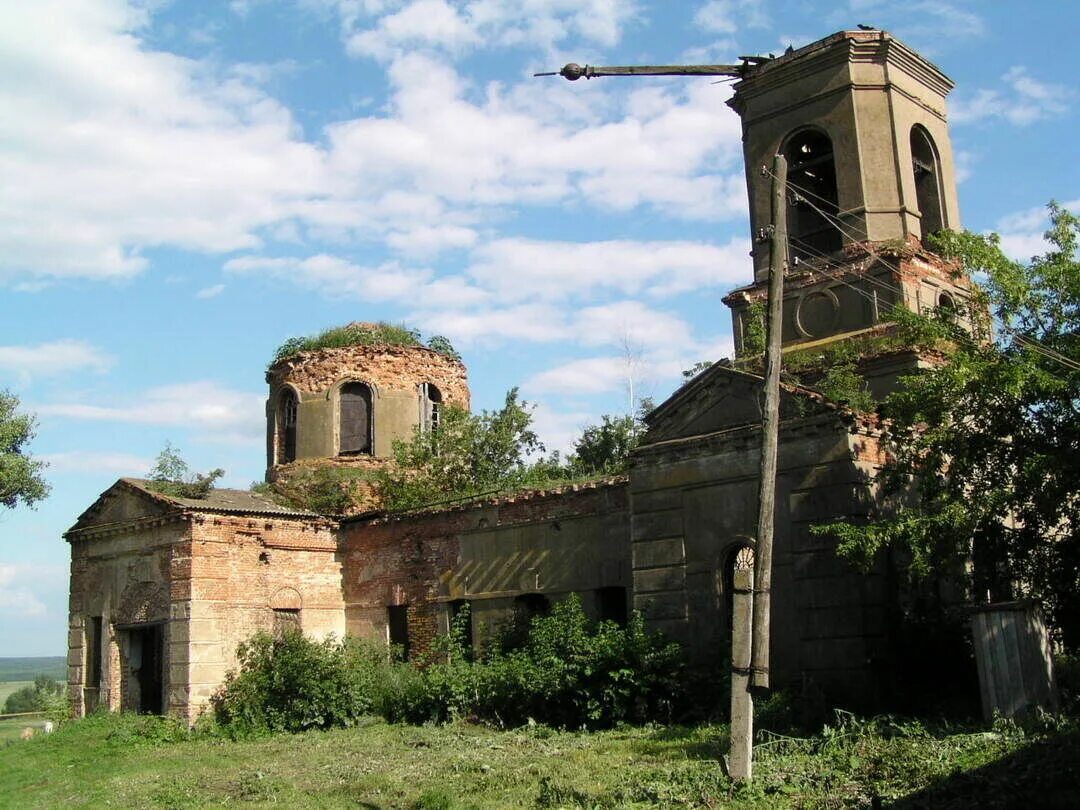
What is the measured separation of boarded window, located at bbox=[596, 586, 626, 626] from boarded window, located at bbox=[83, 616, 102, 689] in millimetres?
11369

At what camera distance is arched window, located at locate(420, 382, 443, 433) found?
92.7 ft

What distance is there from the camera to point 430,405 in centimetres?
2866

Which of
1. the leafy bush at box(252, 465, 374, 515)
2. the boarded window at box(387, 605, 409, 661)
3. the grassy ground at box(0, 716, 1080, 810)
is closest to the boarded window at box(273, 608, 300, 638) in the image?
the boarded window at box(387, 605, 409, 661)

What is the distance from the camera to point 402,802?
12.0 meters

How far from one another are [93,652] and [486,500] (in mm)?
9641

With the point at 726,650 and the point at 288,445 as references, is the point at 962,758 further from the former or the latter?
the point at 288,445

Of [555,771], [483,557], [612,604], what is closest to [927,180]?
[612,604]

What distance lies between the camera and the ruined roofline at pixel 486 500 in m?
18.9

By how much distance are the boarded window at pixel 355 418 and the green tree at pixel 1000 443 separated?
53.0ft

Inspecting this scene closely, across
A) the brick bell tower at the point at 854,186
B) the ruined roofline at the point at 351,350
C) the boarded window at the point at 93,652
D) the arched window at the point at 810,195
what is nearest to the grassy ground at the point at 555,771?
the boarded window at the point at 93,652

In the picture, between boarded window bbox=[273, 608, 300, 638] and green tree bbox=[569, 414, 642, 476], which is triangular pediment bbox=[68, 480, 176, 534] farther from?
green tree bbox=[569, 414, 642, 476]

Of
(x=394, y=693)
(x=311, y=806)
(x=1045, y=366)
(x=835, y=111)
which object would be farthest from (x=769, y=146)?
(x=311, y=806)

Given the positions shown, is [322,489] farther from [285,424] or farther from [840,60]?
[840,60]

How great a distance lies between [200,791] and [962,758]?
9308mm
